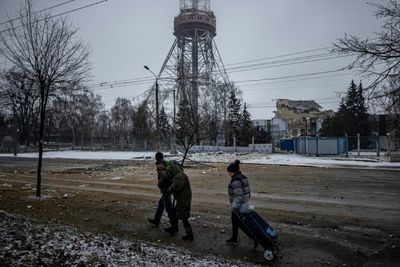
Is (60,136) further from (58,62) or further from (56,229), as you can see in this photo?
(56,229)

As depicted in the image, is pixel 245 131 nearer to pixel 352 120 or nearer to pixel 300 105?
pixel 352 120

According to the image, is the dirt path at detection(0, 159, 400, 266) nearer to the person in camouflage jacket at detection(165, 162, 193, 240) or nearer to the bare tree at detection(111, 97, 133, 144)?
the person in camouflage jacket at detection(165, 162, 193, 240)

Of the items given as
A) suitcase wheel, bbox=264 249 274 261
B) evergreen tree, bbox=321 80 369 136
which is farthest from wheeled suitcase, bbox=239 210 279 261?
evergreen tree, bbox=321 80 369 136

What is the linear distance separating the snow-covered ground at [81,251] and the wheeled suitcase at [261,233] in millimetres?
496

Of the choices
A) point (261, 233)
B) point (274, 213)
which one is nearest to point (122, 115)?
point (274, 213)

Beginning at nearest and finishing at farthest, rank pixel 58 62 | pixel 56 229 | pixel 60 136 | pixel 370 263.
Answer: pixel 370 263 < pixel 56 229 < pixel 58 62 < pixel 60 136

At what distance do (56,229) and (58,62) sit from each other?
7.34m

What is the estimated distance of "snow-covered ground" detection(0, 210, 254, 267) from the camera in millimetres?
6348

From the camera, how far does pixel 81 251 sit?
6.85 metres

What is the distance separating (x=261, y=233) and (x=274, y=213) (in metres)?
4.08

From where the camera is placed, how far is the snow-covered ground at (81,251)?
20.8ft

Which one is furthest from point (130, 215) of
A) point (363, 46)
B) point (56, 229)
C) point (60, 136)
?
point (60, 136)

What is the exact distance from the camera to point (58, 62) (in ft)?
46.5

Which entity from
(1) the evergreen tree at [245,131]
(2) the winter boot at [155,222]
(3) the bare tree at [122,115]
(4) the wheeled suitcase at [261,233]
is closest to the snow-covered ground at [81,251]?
(4) the wheeled suitcase at [261,233]
